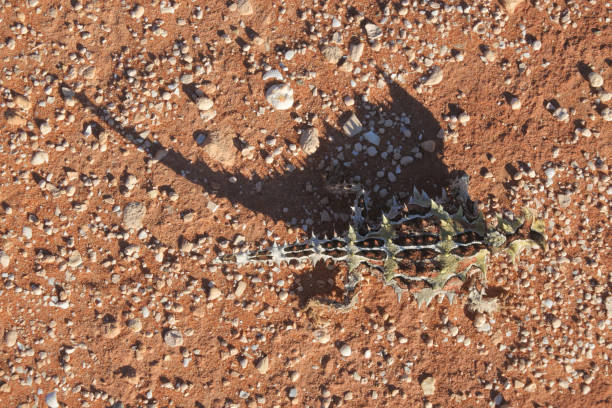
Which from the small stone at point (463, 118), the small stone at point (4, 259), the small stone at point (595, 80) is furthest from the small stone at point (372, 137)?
the small stone at point (4, 259)

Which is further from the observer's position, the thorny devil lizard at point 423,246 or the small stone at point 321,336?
the small stone at point 321,336

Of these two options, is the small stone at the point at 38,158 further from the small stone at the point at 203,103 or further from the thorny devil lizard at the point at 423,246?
the thorny devil lizard at the point at 423,246

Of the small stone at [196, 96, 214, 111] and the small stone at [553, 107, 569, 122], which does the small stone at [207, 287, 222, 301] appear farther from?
the small stone at [553, 107, 569, 122]

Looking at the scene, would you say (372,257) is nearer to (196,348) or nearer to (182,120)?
(196,348)

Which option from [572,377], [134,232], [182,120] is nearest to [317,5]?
[182,120]

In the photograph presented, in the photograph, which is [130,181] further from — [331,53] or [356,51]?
[356,51]

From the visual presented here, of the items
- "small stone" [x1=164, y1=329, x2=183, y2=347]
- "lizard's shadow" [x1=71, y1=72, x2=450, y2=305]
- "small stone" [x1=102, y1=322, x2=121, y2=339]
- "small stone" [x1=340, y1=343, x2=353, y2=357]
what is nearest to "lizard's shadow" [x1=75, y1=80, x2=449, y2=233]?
"lizard's shadow" [x1=71, y1=72, x2=450, y2=305]
